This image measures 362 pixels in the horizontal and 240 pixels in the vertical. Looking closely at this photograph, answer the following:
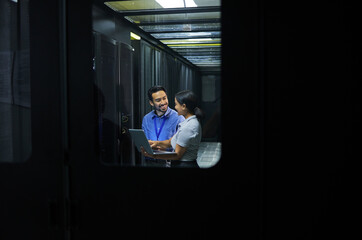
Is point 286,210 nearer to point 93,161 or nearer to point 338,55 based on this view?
point 338,55

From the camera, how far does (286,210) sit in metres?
1.29

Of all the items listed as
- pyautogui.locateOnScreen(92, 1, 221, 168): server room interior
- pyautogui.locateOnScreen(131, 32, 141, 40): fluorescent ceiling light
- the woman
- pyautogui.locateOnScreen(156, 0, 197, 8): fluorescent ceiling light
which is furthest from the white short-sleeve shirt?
pyautogui.locateOnScreen(131, 32, 141, 40): fluorescent ceiling light

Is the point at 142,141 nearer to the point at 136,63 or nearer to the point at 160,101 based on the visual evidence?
the point at 160,101

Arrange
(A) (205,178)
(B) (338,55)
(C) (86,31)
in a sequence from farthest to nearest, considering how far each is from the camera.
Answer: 1. (C) (86,31)
2. (A) (205,178)
3. (B) (338,55)

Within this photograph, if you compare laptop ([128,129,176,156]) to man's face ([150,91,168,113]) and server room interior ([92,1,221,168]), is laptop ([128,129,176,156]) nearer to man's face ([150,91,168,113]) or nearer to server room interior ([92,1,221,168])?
server room interior ([92,1,221,168])

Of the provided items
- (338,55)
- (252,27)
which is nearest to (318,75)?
(338,55)

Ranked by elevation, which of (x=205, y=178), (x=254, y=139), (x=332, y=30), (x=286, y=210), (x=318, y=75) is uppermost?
(x=332, y=30)

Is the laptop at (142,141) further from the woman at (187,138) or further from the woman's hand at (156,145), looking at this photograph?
the woman's hand at (156,145)

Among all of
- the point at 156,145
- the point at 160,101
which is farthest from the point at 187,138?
the point at 160,101

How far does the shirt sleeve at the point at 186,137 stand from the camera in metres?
3.01

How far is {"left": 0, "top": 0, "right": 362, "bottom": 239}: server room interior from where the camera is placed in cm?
124

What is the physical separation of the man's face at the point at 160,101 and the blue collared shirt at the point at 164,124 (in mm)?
64

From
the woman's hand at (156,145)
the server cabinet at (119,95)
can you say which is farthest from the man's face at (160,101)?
the woman's hand at (156,145)

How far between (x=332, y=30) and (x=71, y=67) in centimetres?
101
